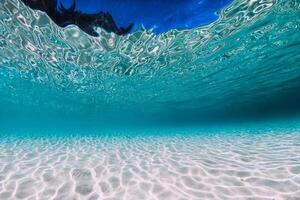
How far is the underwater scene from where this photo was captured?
4.96 meters

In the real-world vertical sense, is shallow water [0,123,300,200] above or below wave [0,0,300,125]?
below

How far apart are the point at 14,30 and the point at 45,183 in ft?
35.1

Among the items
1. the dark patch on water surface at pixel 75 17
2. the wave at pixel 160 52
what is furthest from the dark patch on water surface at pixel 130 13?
the wave at pixel 160 52

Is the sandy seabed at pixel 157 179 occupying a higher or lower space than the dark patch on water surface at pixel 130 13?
lower

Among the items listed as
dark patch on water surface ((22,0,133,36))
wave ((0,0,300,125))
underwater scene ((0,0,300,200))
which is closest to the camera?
underwater scene ((0,0,300,200))

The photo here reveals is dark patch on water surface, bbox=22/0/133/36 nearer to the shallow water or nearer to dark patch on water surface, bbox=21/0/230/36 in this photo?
dark patch on water surface, bbox=21/0/230/36

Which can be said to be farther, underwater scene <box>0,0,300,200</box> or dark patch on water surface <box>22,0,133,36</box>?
dark patch on water surface <box>22,0,133,36</box>

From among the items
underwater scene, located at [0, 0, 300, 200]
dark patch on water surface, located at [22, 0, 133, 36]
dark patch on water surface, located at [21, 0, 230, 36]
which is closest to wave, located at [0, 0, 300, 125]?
underwater scene, located at [0, 0, 300, 200]

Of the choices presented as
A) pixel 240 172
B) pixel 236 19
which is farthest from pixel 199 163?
pixel 236 19

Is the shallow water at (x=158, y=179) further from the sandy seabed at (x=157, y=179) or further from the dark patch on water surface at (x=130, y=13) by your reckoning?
the dark patch on water surface at (x=130, y=13)

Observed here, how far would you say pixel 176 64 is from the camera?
1783cm

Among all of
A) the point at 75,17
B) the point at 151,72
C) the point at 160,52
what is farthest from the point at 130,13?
the point at 151,72

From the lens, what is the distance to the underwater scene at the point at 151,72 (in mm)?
4961

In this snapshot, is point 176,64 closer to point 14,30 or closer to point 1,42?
point 14,30
